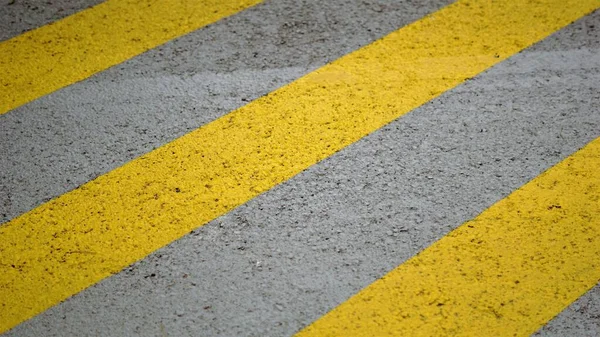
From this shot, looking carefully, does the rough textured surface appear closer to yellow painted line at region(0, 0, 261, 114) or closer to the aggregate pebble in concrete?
the aggregate pebble in concrete

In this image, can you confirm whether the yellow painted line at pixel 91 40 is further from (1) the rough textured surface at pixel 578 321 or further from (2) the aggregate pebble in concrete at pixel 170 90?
(1) the rough textured surface at pixel 578 321

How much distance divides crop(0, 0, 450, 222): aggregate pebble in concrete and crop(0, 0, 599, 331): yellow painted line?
8 cm

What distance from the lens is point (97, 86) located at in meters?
3.38

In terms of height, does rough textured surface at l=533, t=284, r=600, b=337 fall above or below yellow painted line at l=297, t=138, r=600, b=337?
below

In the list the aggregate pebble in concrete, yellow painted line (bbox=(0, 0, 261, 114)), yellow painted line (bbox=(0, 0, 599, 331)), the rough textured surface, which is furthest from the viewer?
yellow painted line (bbox=(0, 0, 261, 114))

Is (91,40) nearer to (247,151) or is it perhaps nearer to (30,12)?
(30,12)

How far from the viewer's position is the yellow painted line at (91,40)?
3424 mm

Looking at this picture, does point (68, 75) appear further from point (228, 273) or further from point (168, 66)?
point (228, 273)

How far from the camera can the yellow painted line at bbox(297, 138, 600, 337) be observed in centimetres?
249

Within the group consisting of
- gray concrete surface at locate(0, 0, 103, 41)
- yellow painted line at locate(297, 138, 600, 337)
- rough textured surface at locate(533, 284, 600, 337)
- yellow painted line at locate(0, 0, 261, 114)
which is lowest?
rough textured surface at locate(533, 284, 600, 337)

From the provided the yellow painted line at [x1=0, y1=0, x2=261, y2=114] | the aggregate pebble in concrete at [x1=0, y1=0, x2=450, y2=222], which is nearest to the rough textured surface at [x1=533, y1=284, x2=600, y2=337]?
the aggregate pebble in concrete at [x1=0, y1=0, x2=450, y2=222]

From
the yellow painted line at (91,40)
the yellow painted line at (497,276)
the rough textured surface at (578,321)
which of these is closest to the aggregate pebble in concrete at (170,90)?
the yellow painted line at (91,40)

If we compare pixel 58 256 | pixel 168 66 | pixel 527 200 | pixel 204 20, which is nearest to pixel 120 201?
pixel 58 256

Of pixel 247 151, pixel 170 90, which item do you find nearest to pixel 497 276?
pixel 247 151
